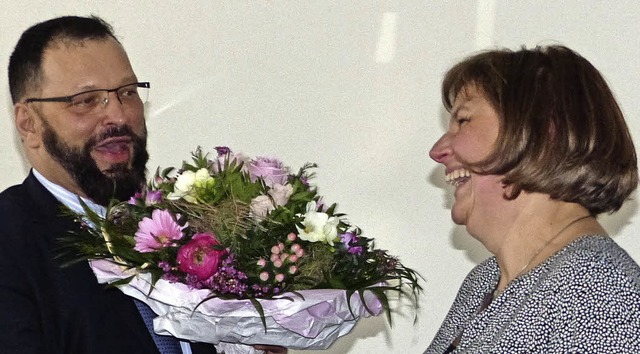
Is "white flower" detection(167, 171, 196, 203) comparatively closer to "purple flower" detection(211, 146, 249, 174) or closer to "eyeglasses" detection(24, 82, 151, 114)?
"purple flower" detection(211, 146, 249, 174)

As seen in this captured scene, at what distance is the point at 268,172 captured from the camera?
2.71 metres

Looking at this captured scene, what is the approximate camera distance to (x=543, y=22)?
4.11 meters

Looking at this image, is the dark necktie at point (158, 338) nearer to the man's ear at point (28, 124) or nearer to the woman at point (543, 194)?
the man's ear at point (28, 124)

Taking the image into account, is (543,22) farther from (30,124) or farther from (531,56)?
(30,124)

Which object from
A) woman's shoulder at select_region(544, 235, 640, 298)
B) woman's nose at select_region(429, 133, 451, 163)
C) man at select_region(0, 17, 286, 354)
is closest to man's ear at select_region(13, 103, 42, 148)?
man at select_region(0, 17, 286, 354)

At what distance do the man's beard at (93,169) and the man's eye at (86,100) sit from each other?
9cm

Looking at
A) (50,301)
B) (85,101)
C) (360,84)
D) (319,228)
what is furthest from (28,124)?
(360,84)

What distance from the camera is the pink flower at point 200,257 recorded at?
241cm

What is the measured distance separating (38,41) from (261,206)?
1.02 metres

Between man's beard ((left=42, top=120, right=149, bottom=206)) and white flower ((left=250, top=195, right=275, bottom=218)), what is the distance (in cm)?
58

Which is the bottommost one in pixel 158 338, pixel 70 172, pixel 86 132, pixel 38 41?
pixel 158 338

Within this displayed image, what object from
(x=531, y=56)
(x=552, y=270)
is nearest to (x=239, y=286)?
(x=552, y=270)

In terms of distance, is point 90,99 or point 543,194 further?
point 90,99

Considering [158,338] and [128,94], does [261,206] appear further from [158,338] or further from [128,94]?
[128,94]
